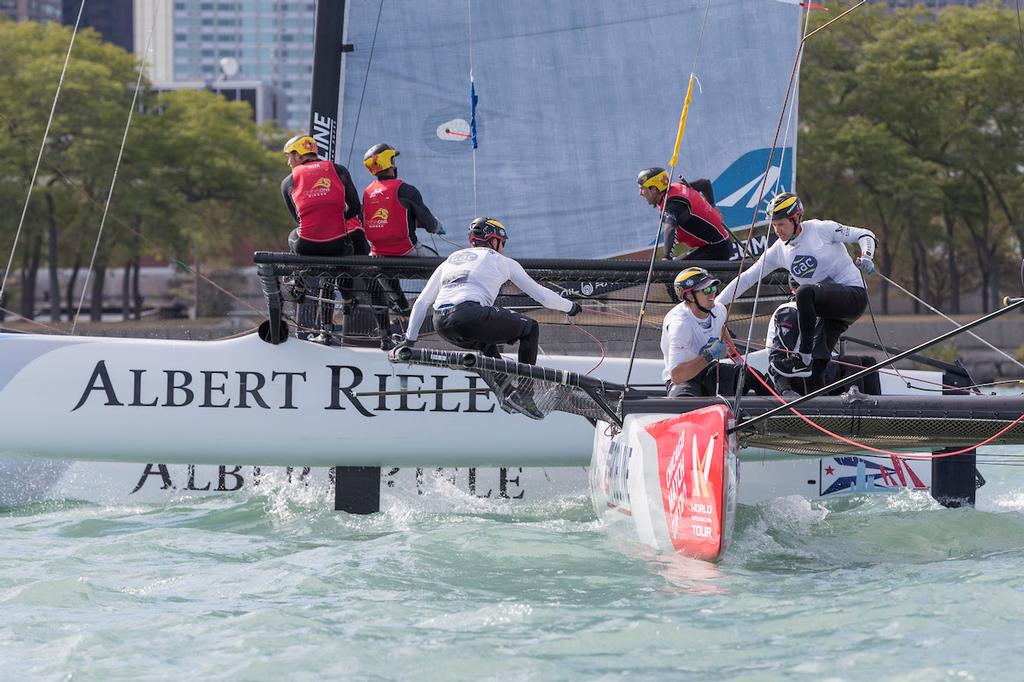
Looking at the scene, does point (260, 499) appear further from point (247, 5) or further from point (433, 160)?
point (247, 5)

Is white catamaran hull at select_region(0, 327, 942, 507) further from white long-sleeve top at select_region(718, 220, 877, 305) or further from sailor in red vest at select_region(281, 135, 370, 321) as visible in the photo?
white long-sleeve top at select_region(718, 220, 877, 305)

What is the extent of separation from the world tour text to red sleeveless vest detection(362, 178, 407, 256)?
798mm

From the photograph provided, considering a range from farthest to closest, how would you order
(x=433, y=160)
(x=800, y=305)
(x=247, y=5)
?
(x=247, y=5)
(x=433, y=160)
(x=800, y=305)

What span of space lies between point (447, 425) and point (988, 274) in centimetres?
2563

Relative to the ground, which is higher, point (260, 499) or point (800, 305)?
point (800, 305)

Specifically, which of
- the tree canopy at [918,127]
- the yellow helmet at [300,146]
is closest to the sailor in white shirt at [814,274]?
the yellow helmet at [300,146]

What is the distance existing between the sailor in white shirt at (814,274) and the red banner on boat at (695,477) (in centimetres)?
128

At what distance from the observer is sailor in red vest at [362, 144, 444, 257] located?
26.2 feet

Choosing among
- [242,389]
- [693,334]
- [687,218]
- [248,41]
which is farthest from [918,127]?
[248,41]

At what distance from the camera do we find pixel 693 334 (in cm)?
689

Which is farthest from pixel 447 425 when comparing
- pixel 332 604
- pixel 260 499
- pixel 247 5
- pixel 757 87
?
pixel 247 5

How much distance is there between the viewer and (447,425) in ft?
26.0

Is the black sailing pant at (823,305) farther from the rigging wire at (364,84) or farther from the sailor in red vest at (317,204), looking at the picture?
the rigging wire at (364,84)

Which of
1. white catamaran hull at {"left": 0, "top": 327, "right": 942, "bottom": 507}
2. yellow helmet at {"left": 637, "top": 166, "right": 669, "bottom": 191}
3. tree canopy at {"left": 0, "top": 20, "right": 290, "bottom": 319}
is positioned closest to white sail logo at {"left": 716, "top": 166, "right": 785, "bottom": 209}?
yellow helmet at {"left": 637, "top": 166, "right": 669, "bottom": 191}
